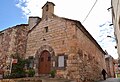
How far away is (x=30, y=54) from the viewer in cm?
1530

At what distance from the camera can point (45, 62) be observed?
45.7 ft

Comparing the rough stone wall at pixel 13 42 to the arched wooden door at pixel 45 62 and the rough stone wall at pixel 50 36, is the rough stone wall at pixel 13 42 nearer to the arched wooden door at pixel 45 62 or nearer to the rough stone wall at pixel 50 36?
the rough stone wall at pixel 50 36

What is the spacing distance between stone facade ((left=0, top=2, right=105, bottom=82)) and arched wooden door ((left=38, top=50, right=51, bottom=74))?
0.30 ft

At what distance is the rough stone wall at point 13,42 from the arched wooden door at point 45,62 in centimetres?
258

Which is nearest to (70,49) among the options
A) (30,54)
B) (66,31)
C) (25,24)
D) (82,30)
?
(66,31)

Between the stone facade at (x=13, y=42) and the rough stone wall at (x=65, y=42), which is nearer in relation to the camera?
the rough stone wall at (x=65, y=42)

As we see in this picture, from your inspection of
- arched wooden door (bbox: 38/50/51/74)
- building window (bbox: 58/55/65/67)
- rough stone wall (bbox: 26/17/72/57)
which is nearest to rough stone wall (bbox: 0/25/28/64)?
rough stone wall (bbox: 26/17/72/57)

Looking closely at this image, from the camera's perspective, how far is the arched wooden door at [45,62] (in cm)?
1364

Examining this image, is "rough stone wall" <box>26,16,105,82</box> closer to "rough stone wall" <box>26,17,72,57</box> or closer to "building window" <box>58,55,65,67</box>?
"rough stone wall" <box>26,17,72,57</box>

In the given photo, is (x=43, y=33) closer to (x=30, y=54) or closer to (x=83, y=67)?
(x=30, y=54)

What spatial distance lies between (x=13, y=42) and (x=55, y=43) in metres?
5.24

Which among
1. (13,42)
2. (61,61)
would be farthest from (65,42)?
(13,42)

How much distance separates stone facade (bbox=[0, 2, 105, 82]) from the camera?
40.6ft

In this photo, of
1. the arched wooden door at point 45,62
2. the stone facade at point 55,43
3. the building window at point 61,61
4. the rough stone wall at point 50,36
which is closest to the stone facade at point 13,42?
the stone facade at point 55,43
